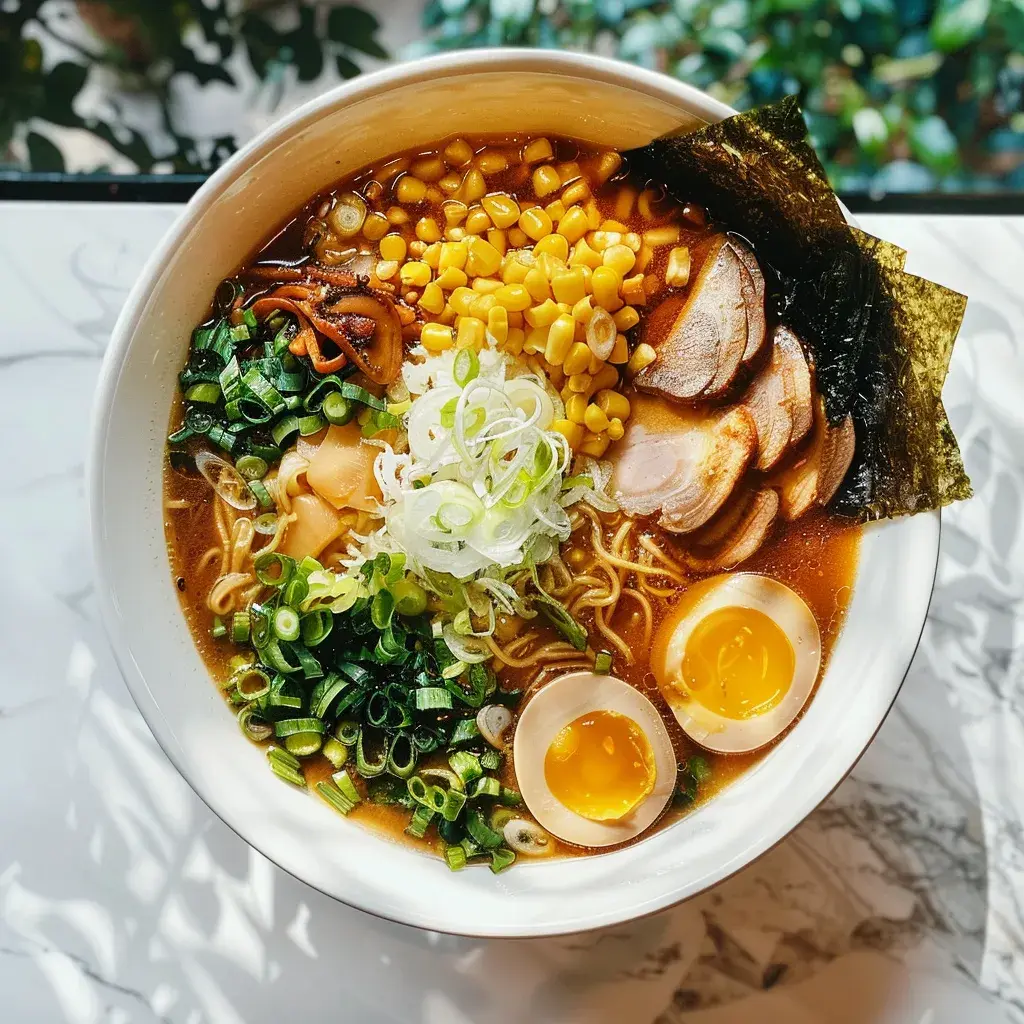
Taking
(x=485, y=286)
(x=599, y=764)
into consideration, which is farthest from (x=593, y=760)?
(x=485, y=286)

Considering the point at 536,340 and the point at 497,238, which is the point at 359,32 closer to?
the point at 497,238

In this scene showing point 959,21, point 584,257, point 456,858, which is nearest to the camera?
point 456,858

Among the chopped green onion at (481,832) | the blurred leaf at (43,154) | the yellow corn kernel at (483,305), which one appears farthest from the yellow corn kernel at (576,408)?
the blurred leaf at (43,154)

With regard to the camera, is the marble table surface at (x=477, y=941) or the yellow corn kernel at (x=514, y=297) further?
the marble table surface at (x=477, y=941)

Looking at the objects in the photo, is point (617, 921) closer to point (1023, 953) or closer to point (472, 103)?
point (1023, 953)

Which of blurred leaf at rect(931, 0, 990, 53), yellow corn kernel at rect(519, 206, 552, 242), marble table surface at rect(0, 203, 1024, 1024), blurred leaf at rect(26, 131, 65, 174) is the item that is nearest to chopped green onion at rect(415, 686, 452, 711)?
marble table surface at rect(0, 203, 1024, 1024)

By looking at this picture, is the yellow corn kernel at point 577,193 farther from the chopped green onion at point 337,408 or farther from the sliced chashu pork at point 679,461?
the chopped green onion at point 337,408
